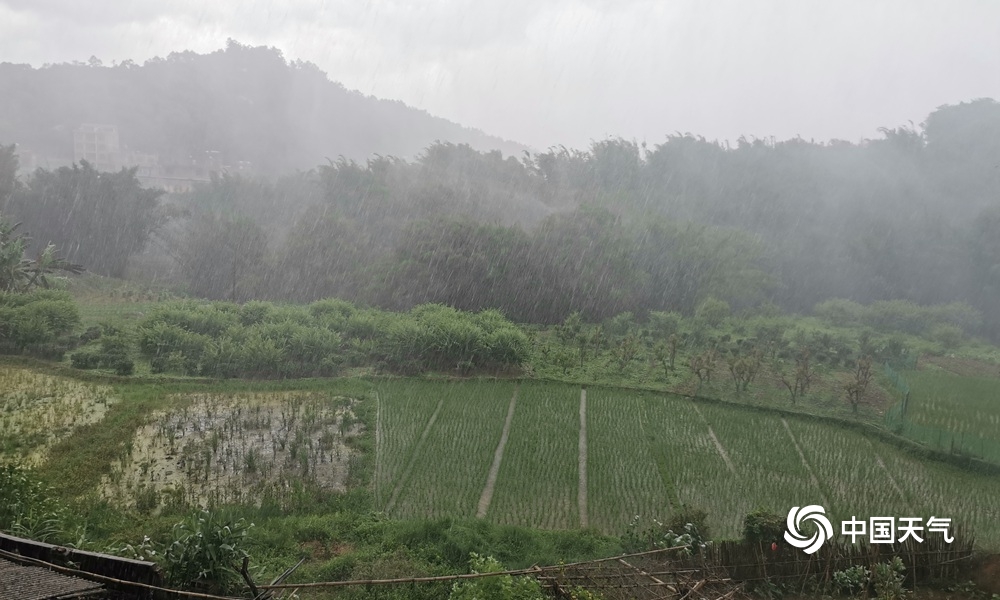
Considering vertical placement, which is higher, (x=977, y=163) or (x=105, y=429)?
(x=977, y=163)

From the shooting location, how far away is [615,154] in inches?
1334

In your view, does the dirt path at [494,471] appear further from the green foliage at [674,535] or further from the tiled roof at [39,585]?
the tiled roof at [39,585]

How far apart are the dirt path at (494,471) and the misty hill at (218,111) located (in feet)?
133

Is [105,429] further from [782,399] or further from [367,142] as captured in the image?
[367,142]

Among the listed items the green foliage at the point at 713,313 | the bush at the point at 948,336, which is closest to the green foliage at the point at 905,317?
the bush at the point at 948,336

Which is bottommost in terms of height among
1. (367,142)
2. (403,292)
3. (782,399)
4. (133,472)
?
(133,472)

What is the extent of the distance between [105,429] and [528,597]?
25.3 feet

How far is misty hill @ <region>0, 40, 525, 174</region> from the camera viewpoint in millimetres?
45500

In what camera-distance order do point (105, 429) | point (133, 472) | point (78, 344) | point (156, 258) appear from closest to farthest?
point (133, 472)
point (105, 429)
point (78, 344)
point (156, 258)

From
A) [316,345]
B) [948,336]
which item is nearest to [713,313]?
[948,336]

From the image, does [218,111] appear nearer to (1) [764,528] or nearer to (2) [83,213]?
(2) [83,213]

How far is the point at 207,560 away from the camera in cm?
462

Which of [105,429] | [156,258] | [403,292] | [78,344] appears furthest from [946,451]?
[156,258]

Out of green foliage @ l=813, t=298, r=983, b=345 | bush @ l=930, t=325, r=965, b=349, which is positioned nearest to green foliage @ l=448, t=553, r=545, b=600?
bush @ l=930, t=325, r=965, b=349
